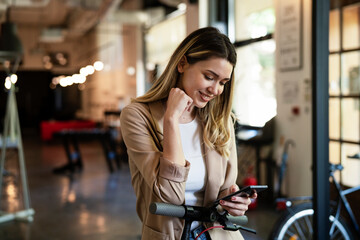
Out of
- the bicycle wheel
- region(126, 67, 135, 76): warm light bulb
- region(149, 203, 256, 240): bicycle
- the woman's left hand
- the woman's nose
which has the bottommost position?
the bicycle wheel

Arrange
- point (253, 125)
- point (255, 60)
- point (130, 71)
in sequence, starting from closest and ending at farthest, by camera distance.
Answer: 1. point (253, 125)
2. point (255, 60)
3. point (130, 71)

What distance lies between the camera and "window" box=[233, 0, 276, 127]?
544cm

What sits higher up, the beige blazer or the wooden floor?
the beige blazer

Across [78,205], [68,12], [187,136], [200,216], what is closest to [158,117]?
[187,136]

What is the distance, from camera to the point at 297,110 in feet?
16.1

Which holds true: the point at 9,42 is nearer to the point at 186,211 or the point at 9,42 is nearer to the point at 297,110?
the point at 297,110

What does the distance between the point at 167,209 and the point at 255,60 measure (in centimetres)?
486

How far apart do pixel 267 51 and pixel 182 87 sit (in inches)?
174

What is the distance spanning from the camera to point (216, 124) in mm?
1408

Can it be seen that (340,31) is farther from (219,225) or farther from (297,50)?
(219,225)

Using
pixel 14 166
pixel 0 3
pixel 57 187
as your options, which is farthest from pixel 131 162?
pixel 14 166

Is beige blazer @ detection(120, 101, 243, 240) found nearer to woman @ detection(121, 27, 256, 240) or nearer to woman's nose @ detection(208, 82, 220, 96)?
woman @ detection(121, 27, 256, 240)

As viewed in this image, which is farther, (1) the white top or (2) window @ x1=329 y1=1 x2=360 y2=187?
(2) window @ x1=329 y1=1 x2=360 y2=187

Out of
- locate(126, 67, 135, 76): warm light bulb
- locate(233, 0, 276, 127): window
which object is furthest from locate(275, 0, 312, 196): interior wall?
locate(126, 67, 135, 76): warm light bulb
